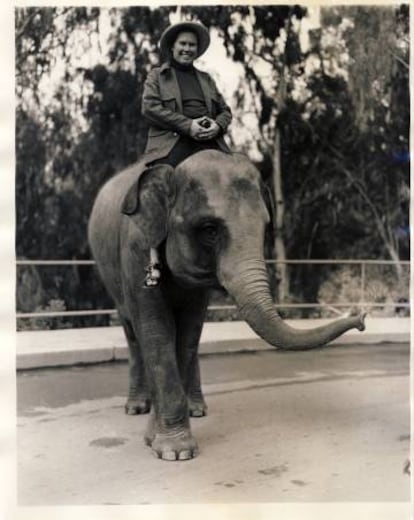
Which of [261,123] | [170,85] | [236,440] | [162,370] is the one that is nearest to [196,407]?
[236,440]

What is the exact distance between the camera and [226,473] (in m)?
3.16

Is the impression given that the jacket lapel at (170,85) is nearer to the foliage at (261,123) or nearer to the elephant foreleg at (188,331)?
the elephant foreleg at (188,331)

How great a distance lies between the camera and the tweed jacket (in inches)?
125

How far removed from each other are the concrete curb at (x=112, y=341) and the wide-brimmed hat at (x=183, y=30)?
8.32 feet

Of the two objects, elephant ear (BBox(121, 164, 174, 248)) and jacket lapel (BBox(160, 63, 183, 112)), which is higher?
jacket lapel (BBox(160, 63, 183, 112))

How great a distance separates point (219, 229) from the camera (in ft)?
9.35

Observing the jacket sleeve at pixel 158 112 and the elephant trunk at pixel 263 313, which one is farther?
the jacket sleeve at pixel 158 112

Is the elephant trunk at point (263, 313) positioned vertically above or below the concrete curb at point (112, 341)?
above

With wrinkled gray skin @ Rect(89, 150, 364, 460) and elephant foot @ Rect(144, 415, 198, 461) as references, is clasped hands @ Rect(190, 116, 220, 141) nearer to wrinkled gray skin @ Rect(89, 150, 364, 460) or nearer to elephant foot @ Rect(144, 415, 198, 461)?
wrinkled gray skin @ Rect(89, 150, 364, 460)

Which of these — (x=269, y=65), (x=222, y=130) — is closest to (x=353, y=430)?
(x=222, y=130)

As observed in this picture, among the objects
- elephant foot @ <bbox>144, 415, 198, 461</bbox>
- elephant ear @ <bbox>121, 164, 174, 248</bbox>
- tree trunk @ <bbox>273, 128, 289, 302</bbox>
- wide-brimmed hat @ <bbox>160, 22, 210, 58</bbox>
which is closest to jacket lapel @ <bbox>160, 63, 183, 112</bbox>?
wide-brimmed hat @ <bbox>160, 22, 210, 58</bbox>

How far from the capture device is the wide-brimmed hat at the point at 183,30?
3.19 metres

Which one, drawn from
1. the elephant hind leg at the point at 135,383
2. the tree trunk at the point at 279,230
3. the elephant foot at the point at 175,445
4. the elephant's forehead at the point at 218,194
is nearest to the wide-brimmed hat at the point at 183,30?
the elephant's forehead at the point at 218,194

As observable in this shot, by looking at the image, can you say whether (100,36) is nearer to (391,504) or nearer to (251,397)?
(251,397)
